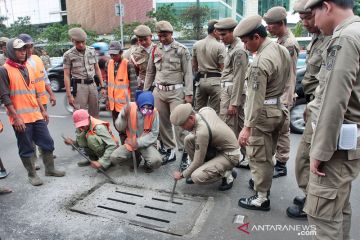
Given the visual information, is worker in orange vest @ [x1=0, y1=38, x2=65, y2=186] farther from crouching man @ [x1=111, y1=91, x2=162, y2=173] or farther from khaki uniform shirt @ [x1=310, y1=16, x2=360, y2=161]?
khaki uniform shirt @ [x1=310, y1=16, x2=360, y2=161]

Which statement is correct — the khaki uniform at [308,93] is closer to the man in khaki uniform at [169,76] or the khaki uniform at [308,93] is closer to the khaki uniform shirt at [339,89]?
A: the khaki uniform shirt at [339,89]

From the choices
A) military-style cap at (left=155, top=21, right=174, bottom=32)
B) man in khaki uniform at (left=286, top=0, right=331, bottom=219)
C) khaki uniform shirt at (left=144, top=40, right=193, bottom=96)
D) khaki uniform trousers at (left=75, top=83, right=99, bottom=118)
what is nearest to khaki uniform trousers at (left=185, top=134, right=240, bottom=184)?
man in khaki uniform at (left=286, top=0, right=331, bottom=219)

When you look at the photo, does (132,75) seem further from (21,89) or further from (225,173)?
(225,173)

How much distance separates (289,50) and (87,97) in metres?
2.93

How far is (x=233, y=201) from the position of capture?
10.9 feet

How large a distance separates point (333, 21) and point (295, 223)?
1817 mm

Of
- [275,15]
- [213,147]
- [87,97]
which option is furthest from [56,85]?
[275,15]

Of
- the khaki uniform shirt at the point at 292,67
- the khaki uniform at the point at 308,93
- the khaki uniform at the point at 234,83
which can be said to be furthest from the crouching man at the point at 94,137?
the khaki uniform at the point at 308,93

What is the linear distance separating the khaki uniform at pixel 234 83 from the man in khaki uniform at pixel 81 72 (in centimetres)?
203

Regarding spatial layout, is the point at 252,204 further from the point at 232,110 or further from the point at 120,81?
the point at 120,81

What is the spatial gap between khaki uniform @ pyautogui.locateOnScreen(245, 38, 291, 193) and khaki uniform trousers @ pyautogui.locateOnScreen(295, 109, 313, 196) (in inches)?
12.1

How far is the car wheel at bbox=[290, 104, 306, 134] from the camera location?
18.2 feet

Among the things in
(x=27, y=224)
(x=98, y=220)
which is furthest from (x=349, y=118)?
(x=27, y=224)

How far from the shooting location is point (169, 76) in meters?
4.36
